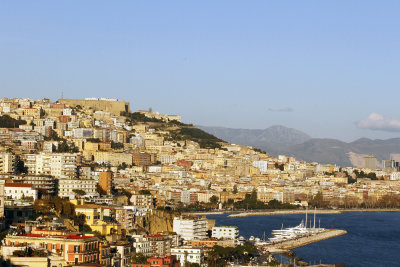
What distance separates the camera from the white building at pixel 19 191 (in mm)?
33281

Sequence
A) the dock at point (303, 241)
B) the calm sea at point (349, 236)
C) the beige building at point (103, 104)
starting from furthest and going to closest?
the beige building at point (103, 104)
the dock at point (303, 241)
the calm sea at point (349, 236)

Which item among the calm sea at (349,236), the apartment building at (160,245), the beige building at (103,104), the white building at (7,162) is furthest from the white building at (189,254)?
the beige building at (103,104)

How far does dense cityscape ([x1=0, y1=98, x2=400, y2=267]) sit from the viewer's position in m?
26.7

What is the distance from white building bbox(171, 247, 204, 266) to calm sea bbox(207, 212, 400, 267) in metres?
7.64

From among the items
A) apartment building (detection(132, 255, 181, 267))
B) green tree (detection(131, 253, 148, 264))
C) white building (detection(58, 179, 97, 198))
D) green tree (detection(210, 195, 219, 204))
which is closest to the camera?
apartment building (detection(132, 255, 181, 267))

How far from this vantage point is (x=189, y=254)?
29938 millimetres

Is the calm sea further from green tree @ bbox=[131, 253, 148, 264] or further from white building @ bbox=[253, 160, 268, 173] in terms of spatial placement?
white building @ bbox=[253, 160, 268, 173]

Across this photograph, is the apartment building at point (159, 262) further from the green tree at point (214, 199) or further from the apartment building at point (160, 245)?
the green tree at point (214, 199)

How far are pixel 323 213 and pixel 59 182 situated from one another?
37.2 metres

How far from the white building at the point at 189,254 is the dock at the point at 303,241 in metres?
9.95

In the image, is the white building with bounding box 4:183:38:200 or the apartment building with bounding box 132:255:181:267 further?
the white building with bounding box 4:183:38:200

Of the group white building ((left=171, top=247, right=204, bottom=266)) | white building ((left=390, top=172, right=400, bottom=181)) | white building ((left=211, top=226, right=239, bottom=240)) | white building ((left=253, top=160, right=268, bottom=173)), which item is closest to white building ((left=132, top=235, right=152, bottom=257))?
white building ((left=171, top=247, right=204, bottom=266))

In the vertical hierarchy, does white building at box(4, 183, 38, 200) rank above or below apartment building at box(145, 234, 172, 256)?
above

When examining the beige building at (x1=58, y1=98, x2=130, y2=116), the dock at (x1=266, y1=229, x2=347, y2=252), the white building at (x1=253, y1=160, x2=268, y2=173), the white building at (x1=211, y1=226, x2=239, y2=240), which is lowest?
the dock at (x1=266, y1=229, x2=347, y2=252)
